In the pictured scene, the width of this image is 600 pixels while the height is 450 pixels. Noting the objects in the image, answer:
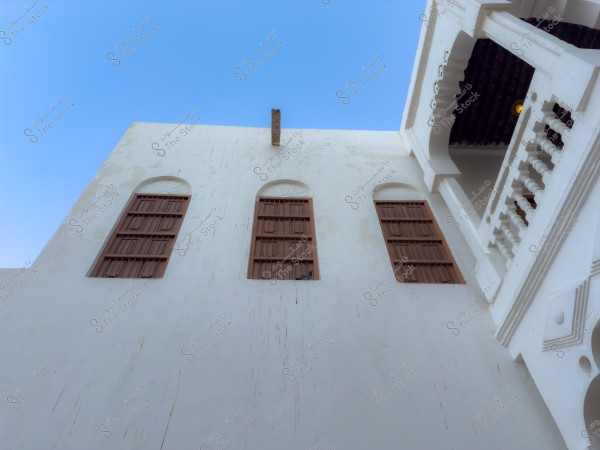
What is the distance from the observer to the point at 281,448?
164 inches

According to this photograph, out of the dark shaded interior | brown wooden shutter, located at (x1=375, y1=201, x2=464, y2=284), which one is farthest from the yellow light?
brown wooden shutter, located at (x1=375, y1=201, x2=464, y2=284)

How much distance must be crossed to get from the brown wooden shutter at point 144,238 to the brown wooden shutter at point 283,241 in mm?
1231

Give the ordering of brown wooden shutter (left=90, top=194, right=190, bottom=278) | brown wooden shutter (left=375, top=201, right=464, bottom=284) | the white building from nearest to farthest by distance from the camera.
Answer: the white building
brown wooden shutter (left=90, top=194, right=190, bottom=278)
brown wooden shutter (left=375, top=201, right=464, bottom=284)

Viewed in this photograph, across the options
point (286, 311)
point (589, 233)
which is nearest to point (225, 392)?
point (286, 311)

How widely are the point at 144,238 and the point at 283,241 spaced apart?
6.81 ft

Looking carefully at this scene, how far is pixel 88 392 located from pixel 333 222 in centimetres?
406

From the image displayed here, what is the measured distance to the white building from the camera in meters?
4.26

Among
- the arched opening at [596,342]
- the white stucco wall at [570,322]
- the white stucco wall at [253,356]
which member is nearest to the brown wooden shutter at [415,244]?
the white stucco wall at [253,356]

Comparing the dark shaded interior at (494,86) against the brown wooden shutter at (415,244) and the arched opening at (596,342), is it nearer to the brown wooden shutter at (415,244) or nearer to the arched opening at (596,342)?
the brown wooden shutter at (415,244)

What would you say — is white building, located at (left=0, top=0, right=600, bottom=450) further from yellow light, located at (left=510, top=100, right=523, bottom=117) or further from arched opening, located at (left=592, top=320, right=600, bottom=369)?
yellow light, located at (left=510, top=100, right=523, bottom=117)

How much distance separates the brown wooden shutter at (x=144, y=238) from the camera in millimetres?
6082

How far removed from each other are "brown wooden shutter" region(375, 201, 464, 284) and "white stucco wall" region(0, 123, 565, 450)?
0.56ft

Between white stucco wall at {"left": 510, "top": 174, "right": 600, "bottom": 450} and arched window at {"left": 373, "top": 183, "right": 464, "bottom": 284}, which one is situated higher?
arched window at {"left": 373, "top": 183, "right": 464, "bottom": 284}

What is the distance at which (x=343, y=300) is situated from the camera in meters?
5.65
